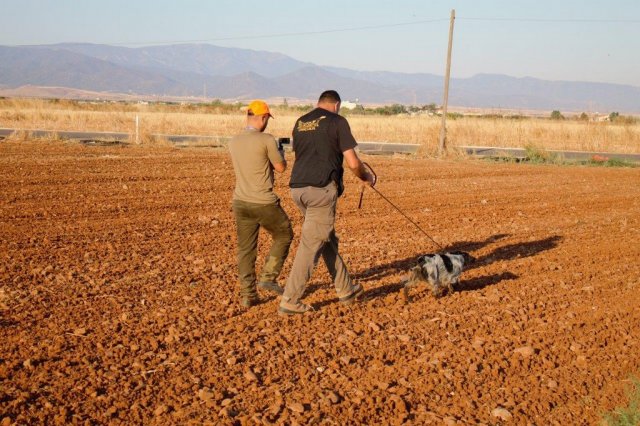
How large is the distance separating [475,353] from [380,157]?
70.3 feet

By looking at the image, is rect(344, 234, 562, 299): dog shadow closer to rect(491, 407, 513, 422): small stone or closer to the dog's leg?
the dog's leg

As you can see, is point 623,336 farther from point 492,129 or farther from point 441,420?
point 492,129

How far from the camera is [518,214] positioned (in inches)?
574

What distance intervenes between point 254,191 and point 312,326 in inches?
54.0

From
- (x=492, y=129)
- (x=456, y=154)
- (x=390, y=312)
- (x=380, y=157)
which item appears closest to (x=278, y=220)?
(x=390, y=312)

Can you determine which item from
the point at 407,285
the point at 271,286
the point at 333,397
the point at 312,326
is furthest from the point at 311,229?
the point at 333,397

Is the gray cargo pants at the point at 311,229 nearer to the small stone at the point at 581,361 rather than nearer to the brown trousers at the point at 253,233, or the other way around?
the brown trousers at the point at 253,233

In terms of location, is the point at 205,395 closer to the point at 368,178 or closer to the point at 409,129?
the point at 368,178

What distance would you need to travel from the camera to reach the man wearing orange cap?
723 centimetres

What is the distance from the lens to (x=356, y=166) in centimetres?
704

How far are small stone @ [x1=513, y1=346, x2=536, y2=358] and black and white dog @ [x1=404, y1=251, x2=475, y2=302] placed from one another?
1.59 m

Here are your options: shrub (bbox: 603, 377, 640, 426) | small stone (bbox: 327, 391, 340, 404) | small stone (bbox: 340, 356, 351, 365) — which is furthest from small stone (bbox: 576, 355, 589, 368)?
small stone (bbox: 327, 391, 340, 404)

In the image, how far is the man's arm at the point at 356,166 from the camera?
22.8 ft

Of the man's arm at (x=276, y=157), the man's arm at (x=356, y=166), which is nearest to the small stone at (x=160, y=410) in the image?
the man's arm at (x=276, y=157)
